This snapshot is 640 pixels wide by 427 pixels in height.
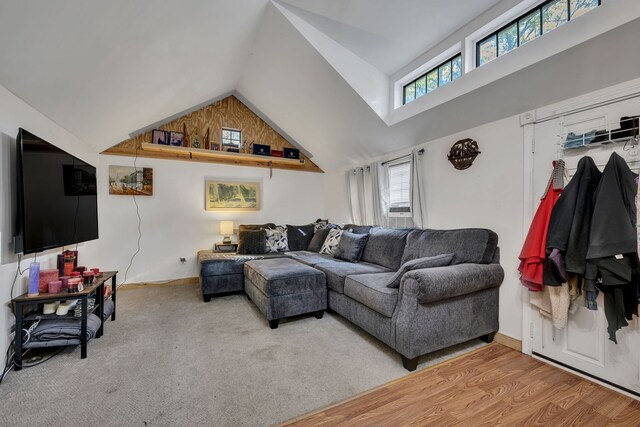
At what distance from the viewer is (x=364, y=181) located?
422 centimetres

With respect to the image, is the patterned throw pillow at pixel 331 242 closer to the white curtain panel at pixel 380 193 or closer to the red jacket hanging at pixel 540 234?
the white curtain panel at pixel 380 193

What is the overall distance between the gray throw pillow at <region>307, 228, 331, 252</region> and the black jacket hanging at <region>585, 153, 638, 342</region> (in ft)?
10.1

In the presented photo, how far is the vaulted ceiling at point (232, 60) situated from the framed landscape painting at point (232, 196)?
4.13 ft

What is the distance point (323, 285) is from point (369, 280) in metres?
0.61

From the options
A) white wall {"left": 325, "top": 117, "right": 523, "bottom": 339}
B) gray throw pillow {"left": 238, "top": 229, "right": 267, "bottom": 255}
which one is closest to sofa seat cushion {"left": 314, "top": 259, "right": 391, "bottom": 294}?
white wall {"left": 325, "top": 117, "right": 523, "bottom": 339}

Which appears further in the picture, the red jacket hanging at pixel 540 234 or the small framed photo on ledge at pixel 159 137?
the small framed photo on ledge at pixel 159 137

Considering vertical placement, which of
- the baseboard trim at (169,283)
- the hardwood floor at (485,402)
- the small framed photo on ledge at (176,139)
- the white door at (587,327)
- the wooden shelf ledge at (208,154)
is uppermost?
the small framed photo on ledge at (176,139)

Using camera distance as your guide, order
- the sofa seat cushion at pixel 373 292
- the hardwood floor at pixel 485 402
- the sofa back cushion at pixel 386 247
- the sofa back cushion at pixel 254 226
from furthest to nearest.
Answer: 1. the sofa back cushion at pixel 254 226
2. the sofa back cushion at pixel 386 247
3. the sofa seat cushion at pixel 373 292
4. the hardwood floor at pixel 485 402

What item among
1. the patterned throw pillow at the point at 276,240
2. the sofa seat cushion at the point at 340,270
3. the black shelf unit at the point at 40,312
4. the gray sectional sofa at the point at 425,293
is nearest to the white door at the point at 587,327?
the gray sectional sofa at the point at 425,293

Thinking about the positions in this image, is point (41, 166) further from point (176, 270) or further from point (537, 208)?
point (537, 208)

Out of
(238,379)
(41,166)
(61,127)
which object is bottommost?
(238,379)

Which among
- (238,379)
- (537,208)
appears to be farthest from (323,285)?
(537,208)

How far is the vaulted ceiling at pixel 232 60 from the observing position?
5.88 ft

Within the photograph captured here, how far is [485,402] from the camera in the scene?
1595 mm
